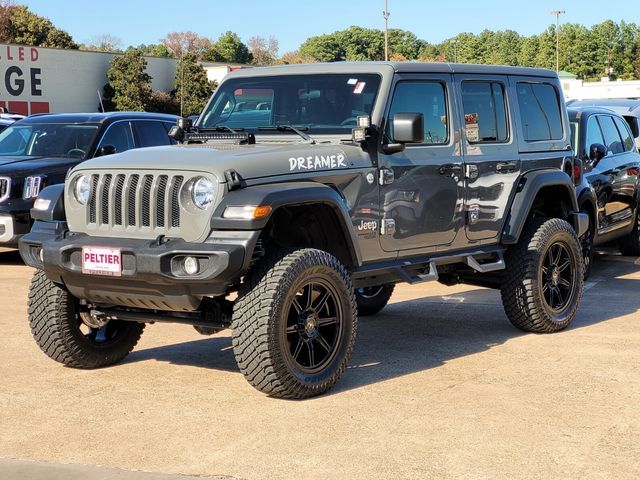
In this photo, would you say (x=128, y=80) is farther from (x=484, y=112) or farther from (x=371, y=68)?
(x=371, y=68)

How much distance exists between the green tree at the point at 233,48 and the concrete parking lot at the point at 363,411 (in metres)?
138

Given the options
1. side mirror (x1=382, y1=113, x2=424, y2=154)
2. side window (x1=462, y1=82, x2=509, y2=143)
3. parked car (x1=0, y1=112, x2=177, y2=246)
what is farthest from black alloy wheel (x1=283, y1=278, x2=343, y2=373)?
parked car (x1=0, y1=112, x2=177, y2=246)

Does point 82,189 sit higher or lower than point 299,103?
lower

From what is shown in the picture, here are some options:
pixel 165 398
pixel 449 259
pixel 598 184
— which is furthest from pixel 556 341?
pixel 598 184

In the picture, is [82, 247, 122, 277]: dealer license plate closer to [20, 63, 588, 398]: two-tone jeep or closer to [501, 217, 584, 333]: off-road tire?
[20, 63, 588, 398]: two-tone jeep

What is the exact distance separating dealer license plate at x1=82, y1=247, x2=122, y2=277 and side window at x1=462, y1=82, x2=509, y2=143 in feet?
9.59

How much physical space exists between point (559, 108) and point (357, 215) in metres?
3.00

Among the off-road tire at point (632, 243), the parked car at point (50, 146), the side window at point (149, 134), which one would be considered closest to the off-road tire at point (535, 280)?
the off-road tire at point (632, 243)

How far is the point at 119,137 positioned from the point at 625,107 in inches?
316

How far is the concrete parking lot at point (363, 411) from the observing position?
4.95 meters

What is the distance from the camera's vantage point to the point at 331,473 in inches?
189

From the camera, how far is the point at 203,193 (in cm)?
591

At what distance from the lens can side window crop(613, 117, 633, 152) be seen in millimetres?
12586

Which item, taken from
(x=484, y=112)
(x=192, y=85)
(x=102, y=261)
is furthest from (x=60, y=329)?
(x=192, y=85)
